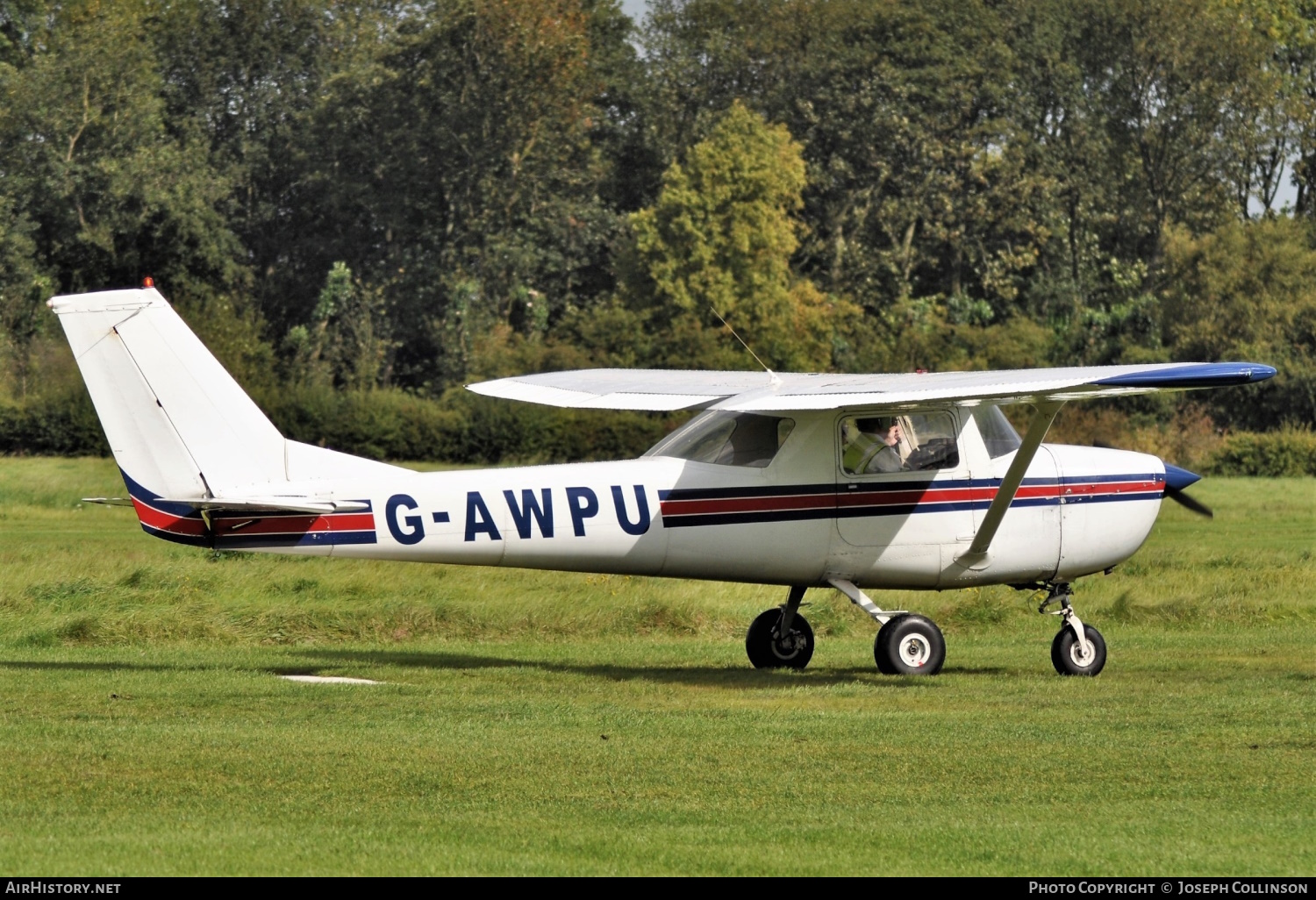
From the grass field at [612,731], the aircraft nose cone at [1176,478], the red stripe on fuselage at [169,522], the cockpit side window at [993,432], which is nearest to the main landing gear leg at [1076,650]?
the grass field at [612,731]

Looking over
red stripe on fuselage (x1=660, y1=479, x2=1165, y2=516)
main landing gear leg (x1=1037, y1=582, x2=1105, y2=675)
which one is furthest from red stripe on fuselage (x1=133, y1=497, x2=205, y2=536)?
main landing gear leg (x1=1037, y1=582, x2=1105, y2=675)

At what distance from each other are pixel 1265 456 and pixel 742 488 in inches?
1418

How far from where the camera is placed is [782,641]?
14.7 metres

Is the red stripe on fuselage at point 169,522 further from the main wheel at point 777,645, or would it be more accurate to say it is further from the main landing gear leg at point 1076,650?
the main landing gear leg at point 1076,650

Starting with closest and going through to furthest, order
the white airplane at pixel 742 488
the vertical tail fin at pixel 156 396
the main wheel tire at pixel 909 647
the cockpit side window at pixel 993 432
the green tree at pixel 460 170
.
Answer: the vertical tail fin at pixel 156 396, the white airplane at pixel 742 488, the main wheel tire at pixel 909 647, the cockpit side window at pixel 993 432, the green tree at pixel 460 170

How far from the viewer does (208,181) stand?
6612cm

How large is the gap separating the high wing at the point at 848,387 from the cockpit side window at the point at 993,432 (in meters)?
0.38

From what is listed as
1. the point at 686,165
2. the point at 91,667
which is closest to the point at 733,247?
the point at 686,165

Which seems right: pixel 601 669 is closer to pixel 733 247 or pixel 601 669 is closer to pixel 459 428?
pixel 459 428

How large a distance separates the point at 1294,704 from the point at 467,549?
5.60 m

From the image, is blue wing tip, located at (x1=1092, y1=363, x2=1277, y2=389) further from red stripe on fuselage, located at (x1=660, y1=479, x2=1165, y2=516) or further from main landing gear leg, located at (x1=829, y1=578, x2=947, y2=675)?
main landing gear leg, located at (x1=829, y1=578, x2=947, y2=675)

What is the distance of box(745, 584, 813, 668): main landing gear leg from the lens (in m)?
14.7

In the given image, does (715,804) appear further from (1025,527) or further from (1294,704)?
(1025,527)

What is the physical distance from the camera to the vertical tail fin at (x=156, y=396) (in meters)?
12.3
